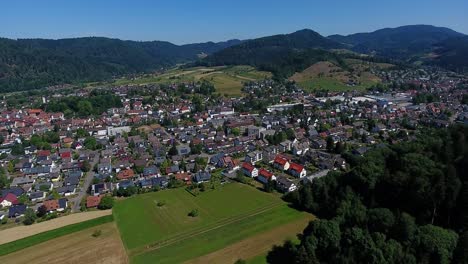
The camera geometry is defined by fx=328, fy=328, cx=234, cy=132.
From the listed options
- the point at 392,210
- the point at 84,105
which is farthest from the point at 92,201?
the point at 84,105

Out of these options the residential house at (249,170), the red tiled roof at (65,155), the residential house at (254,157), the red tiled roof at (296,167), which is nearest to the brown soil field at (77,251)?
the residential house at (249,170)

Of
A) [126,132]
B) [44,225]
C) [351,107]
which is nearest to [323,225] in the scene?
[44,225]

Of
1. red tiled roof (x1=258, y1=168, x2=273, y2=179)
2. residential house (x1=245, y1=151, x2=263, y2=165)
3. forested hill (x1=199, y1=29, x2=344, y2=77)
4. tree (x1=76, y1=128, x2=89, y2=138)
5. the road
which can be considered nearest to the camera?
the road

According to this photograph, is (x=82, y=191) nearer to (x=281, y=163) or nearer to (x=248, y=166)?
(x=248, y=166)

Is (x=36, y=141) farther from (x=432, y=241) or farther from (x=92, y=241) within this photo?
(x=432, y=241)

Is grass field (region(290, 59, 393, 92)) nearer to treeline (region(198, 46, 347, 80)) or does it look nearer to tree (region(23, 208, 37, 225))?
treeline (region(198, 46, 347, 80))

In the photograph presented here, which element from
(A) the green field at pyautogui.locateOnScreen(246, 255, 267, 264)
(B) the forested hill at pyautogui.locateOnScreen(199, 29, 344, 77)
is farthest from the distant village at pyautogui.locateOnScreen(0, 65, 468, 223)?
(B) the forested hill at pyautogui.locateOnScreen(199, 29, 344, 77)
